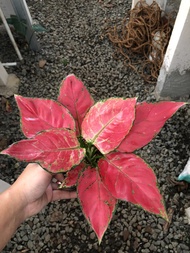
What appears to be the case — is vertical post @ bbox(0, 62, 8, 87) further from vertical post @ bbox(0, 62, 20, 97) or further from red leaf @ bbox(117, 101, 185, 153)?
red leaf @ bbox(117, 101, 185, 153)

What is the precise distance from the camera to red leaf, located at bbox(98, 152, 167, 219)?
2.16ft

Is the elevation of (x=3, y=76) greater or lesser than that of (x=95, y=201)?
lesser

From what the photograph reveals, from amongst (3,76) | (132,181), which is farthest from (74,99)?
(3,76)

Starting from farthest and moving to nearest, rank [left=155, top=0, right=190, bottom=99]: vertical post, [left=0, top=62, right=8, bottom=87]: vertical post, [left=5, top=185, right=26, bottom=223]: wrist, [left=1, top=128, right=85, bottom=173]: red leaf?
[left=0, top=62, right=8, bottom=87]: vertical post
[left=155, top=0, right=190, bottom=99]: vertical post
[left=5, top=185, right=26, bottom=223]: wrist
[left=1, top=128, right=85, bottom=173]: red leaf

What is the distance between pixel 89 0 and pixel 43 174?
6.09 ft

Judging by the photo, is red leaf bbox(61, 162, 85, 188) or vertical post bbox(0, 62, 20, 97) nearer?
red leaf bbox(61, 162, 85, 188)

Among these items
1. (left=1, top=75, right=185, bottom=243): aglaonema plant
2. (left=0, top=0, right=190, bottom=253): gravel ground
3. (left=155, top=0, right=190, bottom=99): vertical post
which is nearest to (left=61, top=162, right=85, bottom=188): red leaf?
(left=1, top=75, right=185, bottom=243): aglaonema plant

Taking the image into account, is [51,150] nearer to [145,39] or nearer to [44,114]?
[44,114]

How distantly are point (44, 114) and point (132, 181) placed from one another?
0.32 meters

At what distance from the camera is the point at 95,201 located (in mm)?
719

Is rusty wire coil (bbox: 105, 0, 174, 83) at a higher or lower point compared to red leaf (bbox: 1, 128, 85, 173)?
lower

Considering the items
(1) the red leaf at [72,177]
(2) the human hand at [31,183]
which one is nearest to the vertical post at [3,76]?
(2) the human hand at [31,183]

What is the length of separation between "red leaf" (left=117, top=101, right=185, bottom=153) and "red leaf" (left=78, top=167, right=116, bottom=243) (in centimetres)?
13

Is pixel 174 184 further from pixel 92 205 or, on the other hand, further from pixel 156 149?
pixel 92 205
